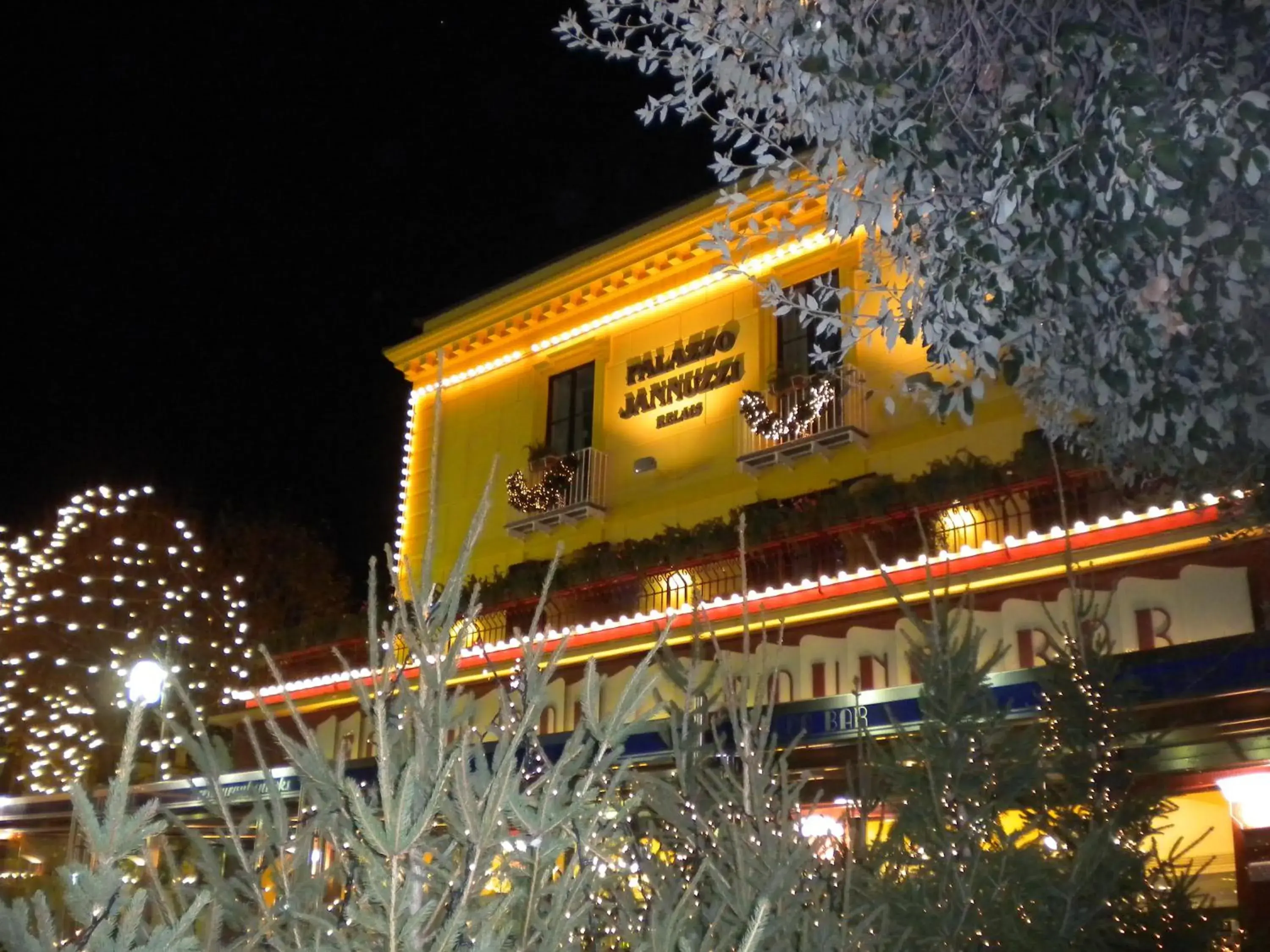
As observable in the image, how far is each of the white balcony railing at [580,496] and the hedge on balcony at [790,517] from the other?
761 mm

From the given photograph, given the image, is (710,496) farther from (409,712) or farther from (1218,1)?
(409,712)

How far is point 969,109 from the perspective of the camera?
5164 mm

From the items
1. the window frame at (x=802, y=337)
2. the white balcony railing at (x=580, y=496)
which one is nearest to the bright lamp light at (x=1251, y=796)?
the window frame at (x=802, y=337)

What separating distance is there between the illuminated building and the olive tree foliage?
594mm

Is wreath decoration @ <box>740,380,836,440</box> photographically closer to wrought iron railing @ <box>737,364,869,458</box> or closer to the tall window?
wrought iron railing @ <box>737,364,869,458</box>

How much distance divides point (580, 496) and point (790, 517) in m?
4.78

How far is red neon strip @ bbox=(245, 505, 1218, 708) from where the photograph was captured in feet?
32.0

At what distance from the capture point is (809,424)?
14.1 m

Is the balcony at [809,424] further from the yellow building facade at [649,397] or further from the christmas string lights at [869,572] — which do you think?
the christmas string lights at [869,572]

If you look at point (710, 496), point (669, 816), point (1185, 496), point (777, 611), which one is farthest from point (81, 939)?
point (710, 496)

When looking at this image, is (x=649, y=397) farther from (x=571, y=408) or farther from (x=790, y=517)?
(x=790, y=517)

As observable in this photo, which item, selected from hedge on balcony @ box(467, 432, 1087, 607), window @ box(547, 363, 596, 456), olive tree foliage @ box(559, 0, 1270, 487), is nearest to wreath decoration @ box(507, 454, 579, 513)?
window @ box(547, 363, 596, 456)

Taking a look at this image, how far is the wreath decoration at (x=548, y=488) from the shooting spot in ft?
55.0

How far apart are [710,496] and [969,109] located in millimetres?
10377
